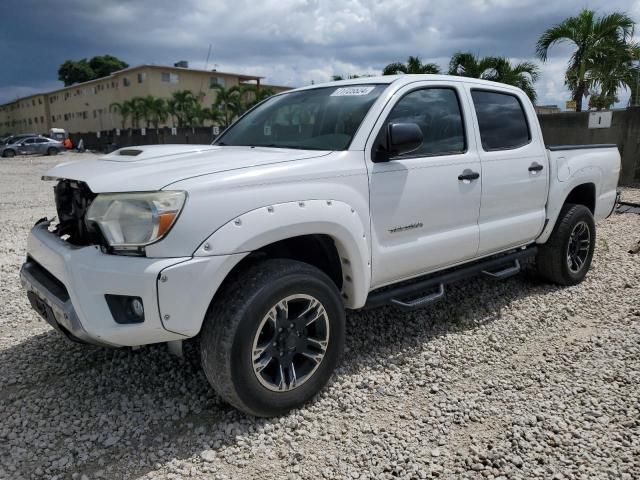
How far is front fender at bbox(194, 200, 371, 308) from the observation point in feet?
7.99

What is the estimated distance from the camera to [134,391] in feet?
10.3

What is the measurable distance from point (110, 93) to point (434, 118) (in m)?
61.5

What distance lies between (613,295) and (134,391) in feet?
13.8

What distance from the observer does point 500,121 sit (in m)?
4.16

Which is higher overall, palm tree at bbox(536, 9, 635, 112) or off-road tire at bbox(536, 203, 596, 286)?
palm tree at bbox(536, 9, 635, 112)

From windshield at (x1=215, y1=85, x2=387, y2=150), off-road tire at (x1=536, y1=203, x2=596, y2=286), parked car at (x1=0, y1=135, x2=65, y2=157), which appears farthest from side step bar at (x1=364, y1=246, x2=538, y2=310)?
parked car at (x1=0, y1=135, x2=65, y2=157)

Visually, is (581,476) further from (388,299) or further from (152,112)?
(152,112)

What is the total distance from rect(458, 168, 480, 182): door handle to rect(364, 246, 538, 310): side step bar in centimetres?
72

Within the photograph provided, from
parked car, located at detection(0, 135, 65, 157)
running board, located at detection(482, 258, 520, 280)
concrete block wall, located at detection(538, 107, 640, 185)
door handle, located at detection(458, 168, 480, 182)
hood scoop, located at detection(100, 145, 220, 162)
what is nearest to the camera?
hood scoop, located at detection(100, 145, 220, 162)

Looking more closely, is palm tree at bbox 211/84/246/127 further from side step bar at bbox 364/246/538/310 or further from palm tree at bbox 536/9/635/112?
side step bar at bbox 364/246/538/310

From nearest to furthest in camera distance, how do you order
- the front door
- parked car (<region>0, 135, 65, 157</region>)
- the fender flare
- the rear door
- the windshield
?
1. the front door
2. the windshield
3. the rear door
4. the fender flare
5. parked car (<region>0, 135, 65, 157</region>)

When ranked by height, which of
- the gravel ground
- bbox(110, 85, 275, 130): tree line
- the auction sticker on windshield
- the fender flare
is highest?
bbox(110, 85, 275, 130): tree line

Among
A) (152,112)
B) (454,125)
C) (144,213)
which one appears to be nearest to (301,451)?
(144,213)

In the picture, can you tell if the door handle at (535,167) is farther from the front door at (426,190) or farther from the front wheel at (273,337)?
the front wheel at (273,337)
